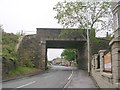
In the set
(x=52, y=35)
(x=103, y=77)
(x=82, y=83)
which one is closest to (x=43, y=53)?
(x=52, y=35)

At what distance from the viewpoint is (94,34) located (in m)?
46.9

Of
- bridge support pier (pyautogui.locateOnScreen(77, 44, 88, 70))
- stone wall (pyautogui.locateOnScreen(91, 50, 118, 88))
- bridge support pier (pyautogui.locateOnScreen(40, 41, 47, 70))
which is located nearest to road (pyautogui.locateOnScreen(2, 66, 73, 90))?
stone wall (pyautogui.locateOnScreen(91, 50, 118, 88))

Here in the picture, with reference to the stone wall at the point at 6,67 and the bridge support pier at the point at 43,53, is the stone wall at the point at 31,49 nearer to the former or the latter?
the bridge support pier at the point at 43,53

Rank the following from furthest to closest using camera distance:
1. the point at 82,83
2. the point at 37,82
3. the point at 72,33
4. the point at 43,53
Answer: the point at 43,53 < the point at 72,33 < the point at 37,82 < the point at 82,83

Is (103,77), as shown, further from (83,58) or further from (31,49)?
(83,58)

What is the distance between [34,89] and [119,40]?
29.4ft

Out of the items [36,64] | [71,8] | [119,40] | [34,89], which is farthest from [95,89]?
[36,64]

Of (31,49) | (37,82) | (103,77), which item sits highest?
(31,49)

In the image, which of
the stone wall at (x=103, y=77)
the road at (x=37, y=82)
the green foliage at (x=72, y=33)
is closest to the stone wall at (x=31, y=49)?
the green foliage at (x=72, y=33)

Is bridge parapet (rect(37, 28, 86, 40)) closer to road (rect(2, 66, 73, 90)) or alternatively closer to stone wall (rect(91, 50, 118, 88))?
road (rect(2, 66, 73, 90))

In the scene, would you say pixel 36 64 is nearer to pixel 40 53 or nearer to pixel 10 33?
pixel 40 53

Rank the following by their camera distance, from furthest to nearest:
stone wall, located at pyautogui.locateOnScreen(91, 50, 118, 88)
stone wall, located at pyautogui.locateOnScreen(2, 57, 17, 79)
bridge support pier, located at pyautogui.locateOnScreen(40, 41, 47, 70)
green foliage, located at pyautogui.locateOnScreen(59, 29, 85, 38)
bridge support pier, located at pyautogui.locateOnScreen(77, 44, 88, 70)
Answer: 1. bridge support pier, located at pyautogui.locateOnScreen(40, 41, 47, 70)
2. bridge support pier, located at pyautogui.locateOnScreen(77, 44, 88, 70)
3. green foliage, located at pyautogui.locateOnScreen(59, 29, 85, 38)
4. stone wall, located at pyautogui.locateOnScreen(2, 57, 17, 79)
5. stone wall, located at pyautogui.locateOnScreen(91, 50, 118, 88)

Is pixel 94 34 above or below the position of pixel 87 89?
above

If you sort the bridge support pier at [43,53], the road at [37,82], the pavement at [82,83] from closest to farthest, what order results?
the pavement at [82,83] → the road at [37,82] → the bridge support pier at [43,53]
